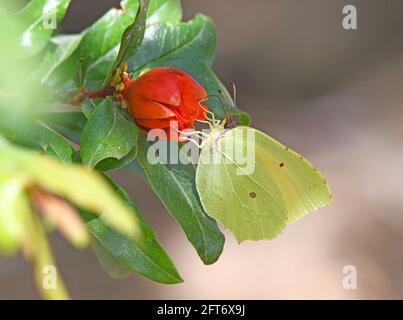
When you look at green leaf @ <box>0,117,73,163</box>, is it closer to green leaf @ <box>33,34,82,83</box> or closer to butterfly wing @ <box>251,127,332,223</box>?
green leaf @ <box>33,34,82,83</box>

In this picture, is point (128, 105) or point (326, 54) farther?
point (326, 54)

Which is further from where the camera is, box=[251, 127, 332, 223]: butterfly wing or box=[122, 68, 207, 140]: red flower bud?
box=[251, 127, 332, 223]: butterfly wing

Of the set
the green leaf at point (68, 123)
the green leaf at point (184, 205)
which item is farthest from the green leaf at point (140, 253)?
the green leaf at point (68, 123)

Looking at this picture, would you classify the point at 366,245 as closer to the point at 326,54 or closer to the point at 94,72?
the point at 326,54

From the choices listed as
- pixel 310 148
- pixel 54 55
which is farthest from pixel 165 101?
pixel 310 148

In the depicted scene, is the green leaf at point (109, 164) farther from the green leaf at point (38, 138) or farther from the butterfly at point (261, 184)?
the butterfly at point (261, 184)

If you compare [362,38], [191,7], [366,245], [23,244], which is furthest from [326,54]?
[23,244]

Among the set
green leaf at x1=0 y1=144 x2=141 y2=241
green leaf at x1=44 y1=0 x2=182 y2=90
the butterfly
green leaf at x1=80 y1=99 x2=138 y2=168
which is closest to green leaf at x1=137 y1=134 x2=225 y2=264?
green leaf at x1=80 y1=99 x2=138 y2=168
